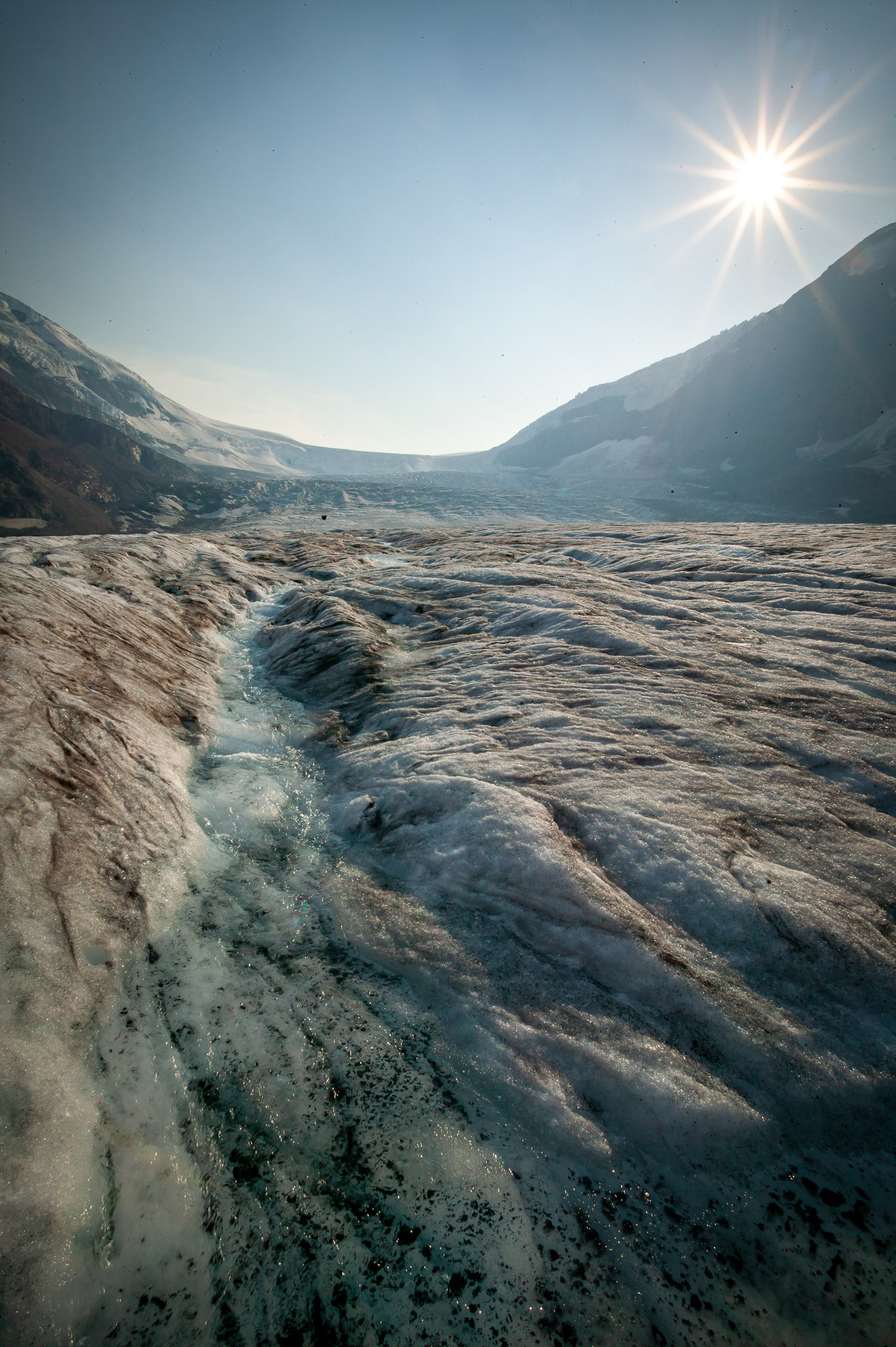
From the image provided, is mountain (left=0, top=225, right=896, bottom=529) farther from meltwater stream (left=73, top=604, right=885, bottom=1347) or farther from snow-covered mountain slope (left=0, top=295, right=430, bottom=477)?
meltwater stream (left=73, top=604, right=885, bottom=1347)

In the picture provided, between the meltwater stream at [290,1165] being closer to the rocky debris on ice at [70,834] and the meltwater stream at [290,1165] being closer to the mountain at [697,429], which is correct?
the rocky debris on ice at [70,834]

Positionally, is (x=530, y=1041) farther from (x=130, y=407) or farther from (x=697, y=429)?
(x=130, y=407)

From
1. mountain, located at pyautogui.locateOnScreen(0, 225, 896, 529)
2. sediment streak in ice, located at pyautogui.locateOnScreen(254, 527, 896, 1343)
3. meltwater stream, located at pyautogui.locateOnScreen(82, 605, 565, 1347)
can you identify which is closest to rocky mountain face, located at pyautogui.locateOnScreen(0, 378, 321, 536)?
mountain, located at pyautogui.locateOnScreen(0, 225, 896, 529)

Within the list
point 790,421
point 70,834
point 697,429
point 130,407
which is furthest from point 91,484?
point 790,421

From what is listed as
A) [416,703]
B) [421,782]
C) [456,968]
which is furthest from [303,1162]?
[416,703]

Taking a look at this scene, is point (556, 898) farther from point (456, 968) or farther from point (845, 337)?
point (845, 337)

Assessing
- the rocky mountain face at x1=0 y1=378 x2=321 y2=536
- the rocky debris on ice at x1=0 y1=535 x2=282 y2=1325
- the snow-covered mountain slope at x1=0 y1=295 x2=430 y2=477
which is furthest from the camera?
the snow-covered mountain slope at x1=0 y1=295 x2=430 y2=477

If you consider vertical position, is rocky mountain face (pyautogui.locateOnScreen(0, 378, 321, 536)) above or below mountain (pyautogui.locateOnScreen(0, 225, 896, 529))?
below
